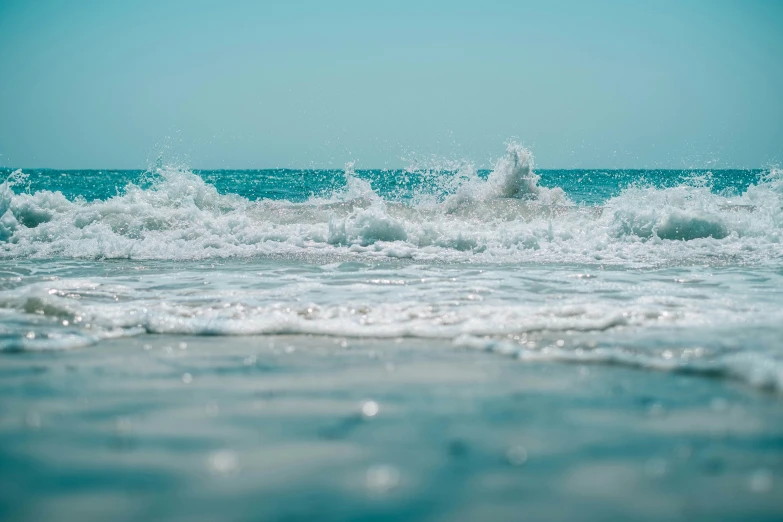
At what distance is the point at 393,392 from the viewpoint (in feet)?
8.48

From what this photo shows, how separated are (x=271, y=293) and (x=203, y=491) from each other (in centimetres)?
339

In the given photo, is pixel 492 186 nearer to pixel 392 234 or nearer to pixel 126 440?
pixel 392 234

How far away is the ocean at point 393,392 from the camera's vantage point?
1.73m

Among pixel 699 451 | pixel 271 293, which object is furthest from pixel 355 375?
pixel 271 293

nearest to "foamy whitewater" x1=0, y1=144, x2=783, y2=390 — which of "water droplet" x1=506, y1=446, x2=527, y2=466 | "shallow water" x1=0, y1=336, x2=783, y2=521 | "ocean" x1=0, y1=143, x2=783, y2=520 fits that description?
"ocean" x1=0, y1=143, x2=783, y2=520

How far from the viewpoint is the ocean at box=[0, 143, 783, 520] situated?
1.73m

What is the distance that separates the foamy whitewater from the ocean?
3 centimetres

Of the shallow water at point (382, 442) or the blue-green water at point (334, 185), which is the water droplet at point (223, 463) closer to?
the shallow water at point (382, 442)

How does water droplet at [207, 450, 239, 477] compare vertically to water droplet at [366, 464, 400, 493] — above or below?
below

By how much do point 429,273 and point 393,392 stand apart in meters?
3.78

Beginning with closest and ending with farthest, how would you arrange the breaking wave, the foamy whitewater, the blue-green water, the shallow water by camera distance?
the shallow water < the foamy whitewater < the breaking wave < the blue-green water

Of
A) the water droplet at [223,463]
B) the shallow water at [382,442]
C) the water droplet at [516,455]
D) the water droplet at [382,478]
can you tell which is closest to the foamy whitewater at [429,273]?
the shallow water at [382,442]

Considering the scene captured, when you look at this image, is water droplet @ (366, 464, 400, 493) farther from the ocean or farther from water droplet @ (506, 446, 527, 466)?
water droplet @ (506, 446, 527, 466)

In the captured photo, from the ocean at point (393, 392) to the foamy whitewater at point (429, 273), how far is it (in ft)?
0.11
